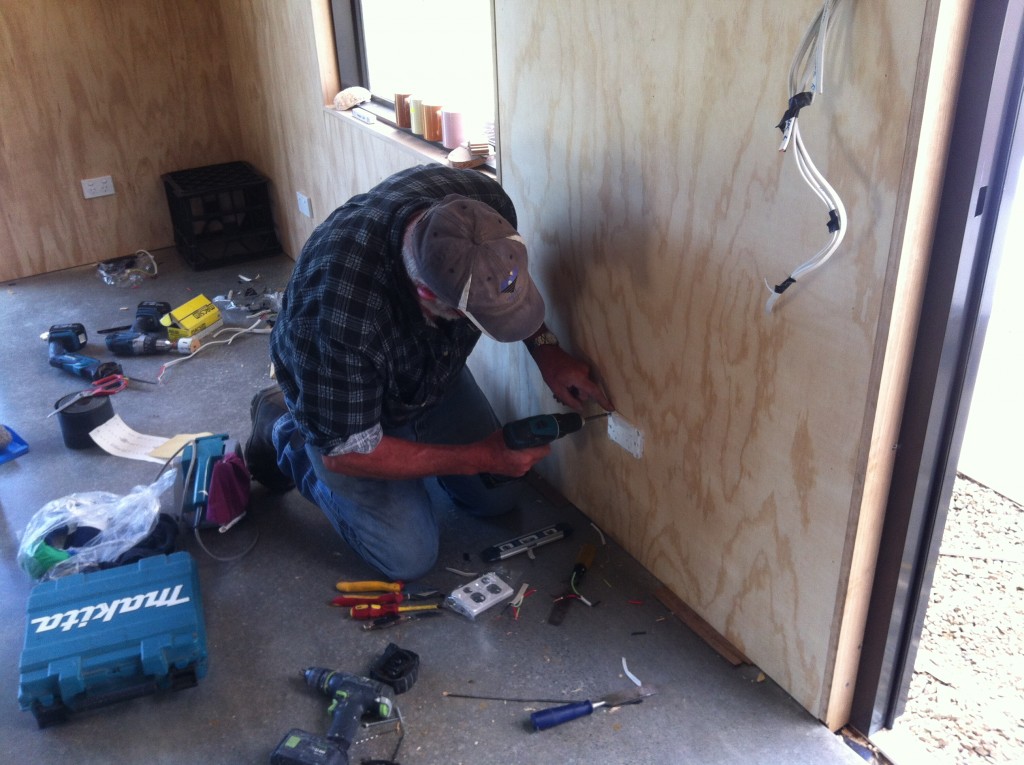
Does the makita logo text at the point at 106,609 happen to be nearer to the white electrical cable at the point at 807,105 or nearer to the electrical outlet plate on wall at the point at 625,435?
the electrical outlet plate on wall at the point at 625,435

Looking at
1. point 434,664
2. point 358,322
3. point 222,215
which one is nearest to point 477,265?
point 358,322

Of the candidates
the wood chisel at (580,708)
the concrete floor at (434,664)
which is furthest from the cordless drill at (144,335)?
the wood chisel at (580,708)

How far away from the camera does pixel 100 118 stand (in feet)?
12.2

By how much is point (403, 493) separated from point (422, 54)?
1.55 meters

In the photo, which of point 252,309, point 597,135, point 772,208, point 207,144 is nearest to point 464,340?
point 597,135

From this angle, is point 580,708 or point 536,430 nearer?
point 580,708

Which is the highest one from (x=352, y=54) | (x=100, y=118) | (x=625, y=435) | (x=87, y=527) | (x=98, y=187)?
(x=352, y=54)

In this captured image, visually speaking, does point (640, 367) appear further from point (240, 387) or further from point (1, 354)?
point (1, 354)

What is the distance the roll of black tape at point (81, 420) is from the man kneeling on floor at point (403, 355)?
71 centimetres

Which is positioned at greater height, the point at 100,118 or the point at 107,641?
the point at 100,118

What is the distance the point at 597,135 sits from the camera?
1.79 meters

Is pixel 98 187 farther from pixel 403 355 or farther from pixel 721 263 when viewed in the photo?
pixel 721 263

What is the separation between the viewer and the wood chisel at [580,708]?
5.65 ft

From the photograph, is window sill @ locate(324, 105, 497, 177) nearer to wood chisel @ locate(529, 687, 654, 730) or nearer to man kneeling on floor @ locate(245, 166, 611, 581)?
man kneeling on floor @ locate(245, 166, 611, 581)
